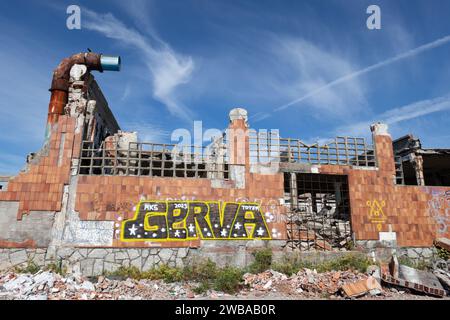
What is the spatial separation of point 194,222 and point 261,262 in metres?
3.08

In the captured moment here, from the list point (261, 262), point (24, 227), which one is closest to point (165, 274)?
point (261, 262)

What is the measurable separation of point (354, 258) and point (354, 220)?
1.81 m

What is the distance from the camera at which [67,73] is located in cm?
Result: 1559

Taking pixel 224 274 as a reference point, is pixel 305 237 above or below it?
above

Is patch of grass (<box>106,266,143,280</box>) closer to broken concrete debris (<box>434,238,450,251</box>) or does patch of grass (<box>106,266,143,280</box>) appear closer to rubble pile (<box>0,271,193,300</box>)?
rubble pile (<box>0,271,193,300</box>)

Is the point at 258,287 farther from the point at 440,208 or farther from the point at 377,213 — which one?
the point at 440,208

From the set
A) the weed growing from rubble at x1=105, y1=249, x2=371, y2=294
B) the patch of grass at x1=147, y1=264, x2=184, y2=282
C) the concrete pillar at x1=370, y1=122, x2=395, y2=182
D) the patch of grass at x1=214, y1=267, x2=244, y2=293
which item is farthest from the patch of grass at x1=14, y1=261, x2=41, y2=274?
the concrete pillar at x1=370, y1=122, x2=395, y2=182

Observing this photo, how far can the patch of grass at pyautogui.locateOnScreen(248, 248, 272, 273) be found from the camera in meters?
12.6

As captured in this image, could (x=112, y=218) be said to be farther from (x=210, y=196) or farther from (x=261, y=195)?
(x=261, y=195)

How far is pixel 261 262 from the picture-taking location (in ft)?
41.7

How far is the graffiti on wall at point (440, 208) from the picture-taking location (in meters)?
15.2

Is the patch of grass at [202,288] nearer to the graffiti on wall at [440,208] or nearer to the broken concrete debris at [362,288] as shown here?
the broken concrete debris at [362,288]

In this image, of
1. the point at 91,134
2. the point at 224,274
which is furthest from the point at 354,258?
the point at 91,134

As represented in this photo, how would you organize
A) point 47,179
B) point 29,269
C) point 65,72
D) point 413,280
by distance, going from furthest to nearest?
1. point 65,72
2. point 47,179
3. point 29,269
4. point 413,280
